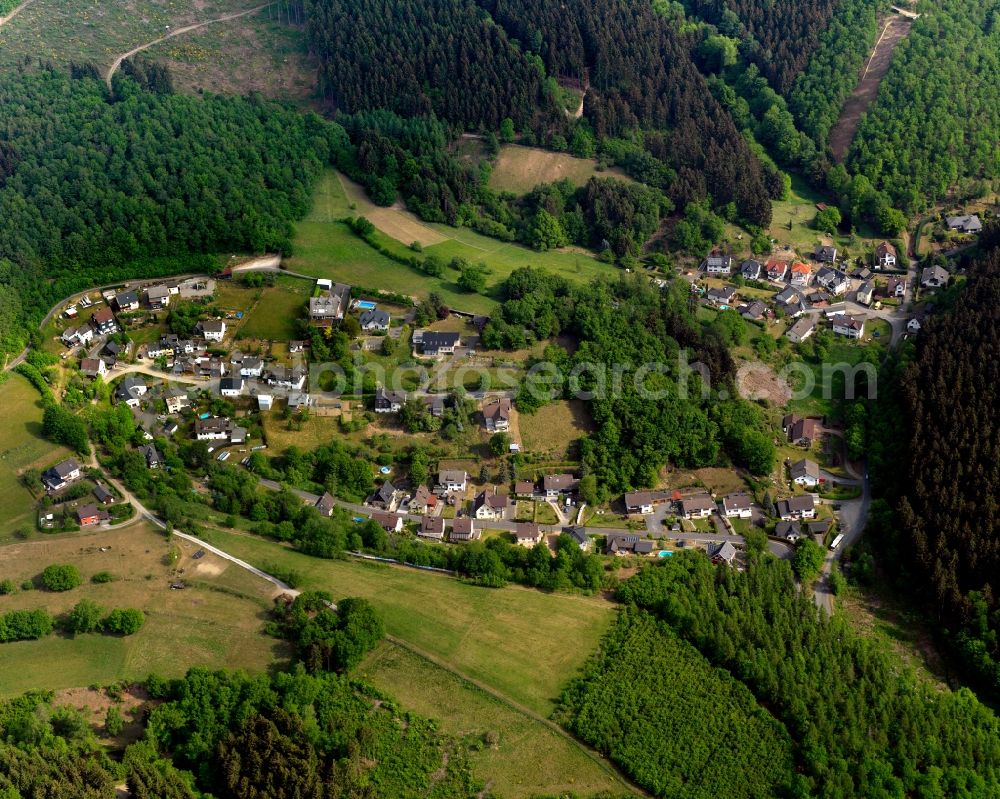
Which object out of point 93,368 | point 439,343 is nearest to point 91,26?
point 93,368

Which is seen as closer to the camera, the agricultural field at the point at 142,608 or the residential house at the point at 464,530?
the agricultural field at the point at 142,608

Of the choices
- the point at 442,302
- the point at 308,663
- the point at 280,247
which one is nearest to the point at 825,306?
the point at 442,302

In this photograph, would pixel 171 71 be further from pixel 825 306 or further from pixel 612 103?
pixel 825 306

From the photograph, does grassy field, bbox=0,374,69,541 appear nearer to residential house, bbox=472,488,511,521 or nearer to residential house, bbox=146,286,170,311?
residential house, bbox=146,286,170,311

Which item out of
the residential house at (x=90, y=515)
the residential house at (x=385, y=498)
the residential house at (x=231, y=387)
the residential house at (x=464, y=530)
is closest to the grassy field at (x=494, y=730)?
the residential house at (x=464, y=530)

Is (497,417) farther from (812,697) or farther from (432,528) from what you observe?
(812,697)

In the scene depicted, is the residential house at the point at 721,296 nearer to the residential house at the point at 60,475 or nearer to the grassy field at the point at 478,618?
the grassy field at the point at 478,618
